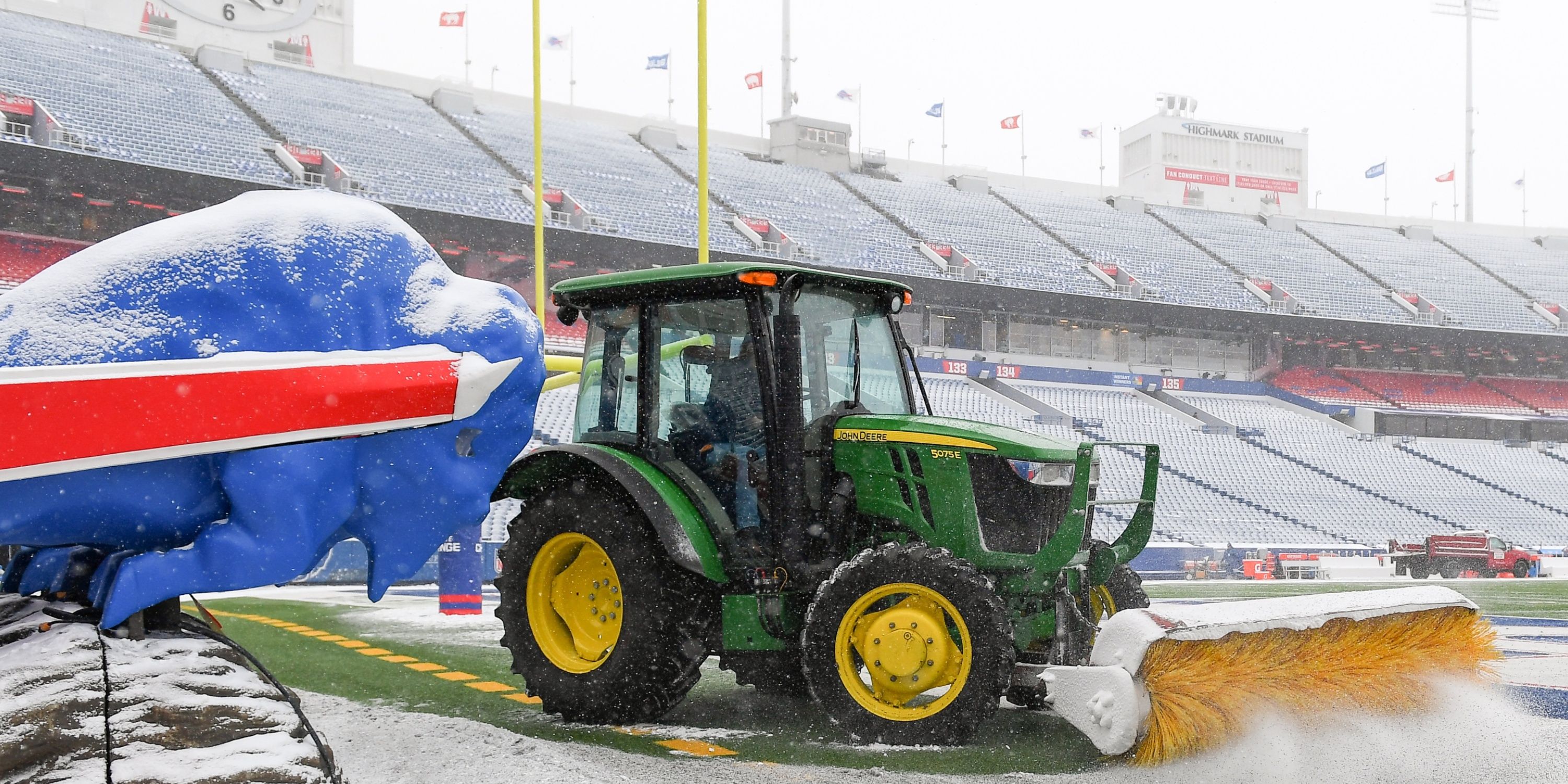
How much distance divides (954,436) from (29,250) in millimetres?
23548

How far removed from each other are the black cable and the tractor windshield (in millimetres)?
3592

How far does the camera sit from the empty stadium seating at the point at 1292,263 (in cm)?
Result: 3375

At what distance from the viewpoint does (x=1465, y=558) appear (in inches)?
824

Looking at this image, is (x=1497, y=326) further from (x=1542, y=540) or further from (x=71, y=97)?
(x=71, y=97)

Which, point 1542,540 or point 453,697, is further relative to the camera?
point 1542,540

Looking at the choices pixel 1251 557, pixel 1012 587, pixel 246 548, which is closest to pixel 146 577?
pixel 246 548

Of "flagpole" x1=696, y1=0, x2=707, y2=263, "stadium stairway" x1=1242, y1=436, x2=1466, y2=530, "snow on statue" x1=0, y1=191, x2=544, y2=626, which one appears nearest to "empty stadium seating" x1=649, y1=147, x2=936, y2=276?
"stadium stairway" x1=1242, y1=436, x2=1466, y2=530

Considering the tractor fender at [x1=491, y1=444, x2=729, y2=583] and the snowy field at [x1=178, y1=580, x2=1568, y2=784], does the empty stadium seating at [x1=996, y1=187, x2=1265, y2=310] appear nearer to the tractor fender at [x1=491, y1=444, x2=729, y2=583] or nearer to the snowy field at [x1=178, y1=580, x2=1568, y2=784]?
the snowy field at [x1=178, y1=580, x2=1568, y2=784]

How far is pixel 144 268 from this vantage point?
1.58 metres

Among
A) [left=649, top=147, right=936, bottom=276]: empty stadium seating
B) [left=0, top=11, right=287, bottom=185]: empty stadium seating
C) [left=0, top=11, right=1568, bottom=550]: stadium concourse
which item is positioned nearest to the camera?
[left=0, top=11, right=287, bottom=185]: empty stadium seating

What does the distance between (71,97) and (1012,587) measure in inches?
933

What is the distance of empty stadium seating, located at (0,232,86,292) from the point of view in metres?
22.5

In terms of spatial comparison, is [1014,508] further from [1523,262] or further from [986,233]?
[1523,262]

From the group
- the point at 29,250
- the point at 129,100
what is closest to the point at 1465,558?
the point at 129,100
